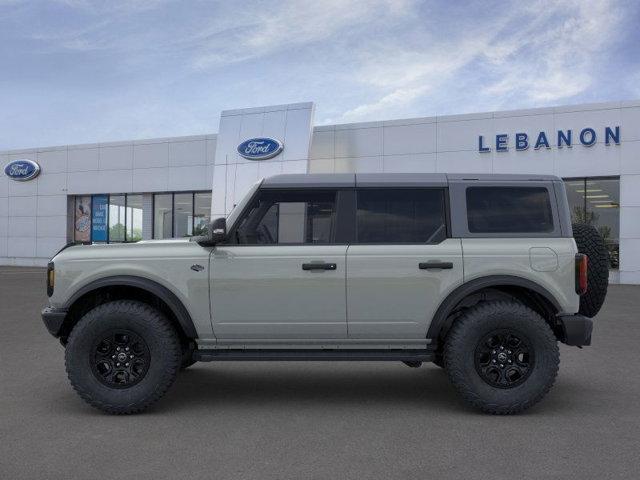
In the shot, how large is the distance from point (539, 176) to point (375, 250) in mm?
1551

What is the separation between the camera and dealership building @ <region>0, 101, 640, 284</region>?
2147 centimetres

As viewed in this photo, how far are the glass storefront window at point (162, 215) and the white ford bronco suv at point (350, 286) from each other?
24588mm

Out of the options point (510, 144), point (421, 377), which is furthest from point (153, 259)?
point (510, 144)

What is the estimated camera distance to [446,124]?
77.4 feet

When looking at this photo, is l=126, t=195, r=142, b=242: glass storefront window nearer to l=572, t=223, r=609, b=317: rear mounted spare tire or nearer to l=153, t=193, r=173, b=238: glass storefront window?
l=153, t=193, r=173, b=238: glass storefront window

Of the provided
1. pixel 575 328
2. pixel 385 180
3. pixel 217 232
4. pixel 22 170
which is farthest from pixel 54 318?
pixel 22 170

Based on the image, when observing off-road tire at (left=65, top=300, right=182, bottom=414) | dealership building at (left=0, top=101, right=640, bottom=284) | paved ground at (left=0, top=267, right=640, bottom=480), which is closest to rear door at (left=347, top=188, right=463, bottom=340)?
paved ground at (left=0, top=267, right=640, bottom=480)

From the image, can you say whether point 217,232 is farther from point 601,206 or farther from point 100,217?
point 100,217

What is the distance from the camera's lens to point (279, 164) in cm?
2441

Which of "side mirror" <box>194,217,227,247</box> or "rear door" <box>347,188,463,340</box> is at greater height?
"side mirror" <box>194,217,227,247</box>

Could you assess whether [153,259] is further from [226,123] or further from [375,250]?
[226,123]

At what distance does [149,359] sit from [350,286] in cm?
173

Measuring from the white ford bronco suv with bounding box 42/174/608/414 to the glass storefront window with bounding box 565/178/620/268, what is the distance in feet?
58.3

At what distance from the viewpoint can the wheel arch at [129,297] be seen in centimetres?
515
